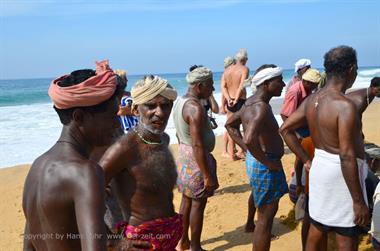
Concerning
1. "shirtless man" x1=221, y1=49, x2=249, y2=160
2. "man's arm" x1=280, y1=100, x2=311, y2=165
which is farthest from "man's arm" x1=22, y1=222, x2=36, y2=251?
"shirtless man" x1=221, y1=49, x2=249, y2=160

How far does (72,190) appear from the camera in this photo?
65.3 inches

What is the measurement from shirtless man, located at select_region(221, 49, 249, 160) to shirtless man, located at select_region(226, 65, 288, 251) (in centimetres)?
411

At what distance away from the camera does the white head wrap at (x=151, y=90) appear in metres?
3.06

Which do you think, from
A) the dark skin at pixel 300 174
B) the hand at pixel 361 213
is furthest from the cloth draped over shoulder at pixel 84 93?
the dark skin at pixel 300 174

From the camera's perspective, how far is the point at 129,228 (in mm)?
2766

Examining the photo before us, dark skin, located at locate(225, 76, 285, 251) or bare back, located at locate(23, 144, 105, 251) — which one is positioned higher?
bare back, located at locate(23, 144, 105, 251)

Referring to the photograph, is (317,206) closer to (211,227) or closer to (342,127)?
(342,127)

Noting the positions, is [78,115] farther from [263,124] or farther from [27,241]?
[263,124]

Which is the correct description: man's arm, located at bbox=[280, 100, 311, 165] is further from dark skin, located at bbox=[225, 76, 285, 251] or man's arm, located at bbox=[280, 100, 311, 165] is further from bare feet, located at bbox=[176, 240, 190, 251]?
bare feet, located at bbox=[176, 240, 190, 251]

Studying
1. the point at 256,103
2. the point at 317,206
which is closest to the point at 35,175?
the point at 317,206

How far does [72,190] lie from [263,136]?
2790mm

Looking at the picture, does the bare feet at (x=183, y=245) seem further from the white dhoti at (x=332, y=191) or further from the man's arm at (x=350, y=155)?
the man's arm at (x=350, y=155)

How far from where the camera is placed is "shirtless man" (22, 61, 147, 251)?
63.2 inches

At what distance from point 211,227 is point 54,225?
13.3ft
